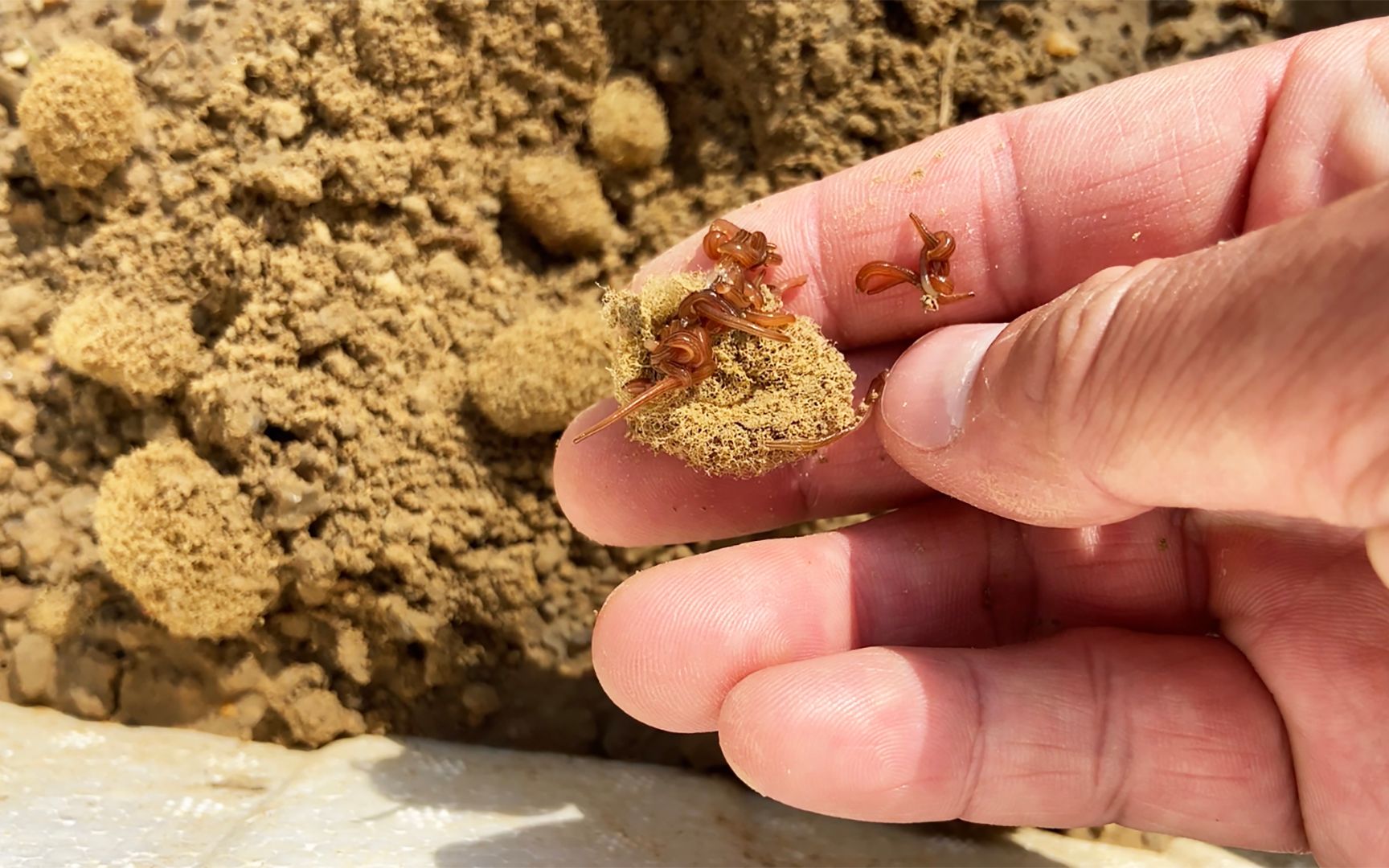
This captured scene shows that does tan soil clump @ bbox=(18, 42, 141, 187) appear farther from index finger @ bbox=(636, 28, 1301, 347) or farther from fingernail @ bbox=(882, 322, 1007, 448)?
fingernail @ bbox=(882, 322, 1007, 448)

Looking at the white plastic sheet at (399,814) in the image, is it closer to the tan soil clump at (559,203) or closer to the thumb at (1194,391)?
the thumb at (1194,391)

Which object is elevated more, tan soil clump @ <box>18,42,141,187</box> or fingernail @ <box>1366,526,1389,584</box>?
tan soil clump @ <box>18,42,141,187</box>

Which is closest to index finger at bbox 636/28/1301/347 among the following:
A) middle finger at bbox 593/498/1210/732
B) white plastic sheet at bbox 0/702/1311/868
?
middle finger at bbox 593/498/1210/732

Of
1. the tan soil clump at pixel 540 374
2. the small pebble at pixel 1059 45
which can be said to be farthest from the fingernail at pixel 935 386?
the small pebble at pixel 1059 45

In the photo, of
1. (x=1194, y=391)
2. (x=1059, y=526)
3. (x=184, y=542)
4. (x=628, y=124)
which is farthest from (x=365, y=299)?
(x=1194, y=391)

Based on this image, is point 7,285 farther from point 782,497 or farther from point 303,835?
point 782,497

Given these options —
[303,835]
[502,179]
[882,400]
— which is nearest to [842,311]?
[882,400]
